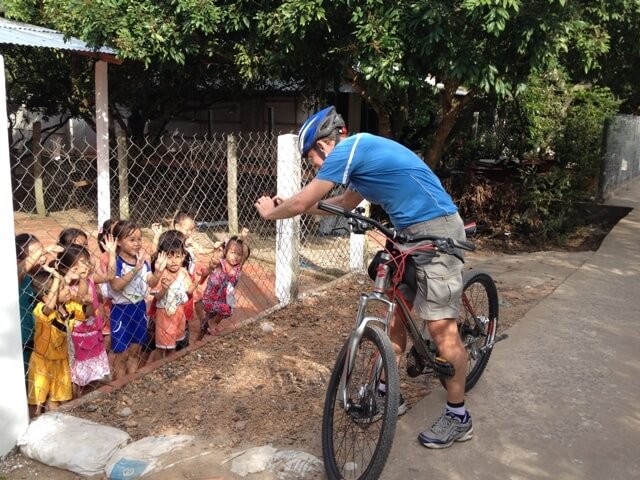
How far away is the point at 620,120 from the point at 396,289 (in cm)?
1108

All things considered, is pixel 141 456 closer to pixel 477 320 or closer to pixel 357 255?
pixel 477 320

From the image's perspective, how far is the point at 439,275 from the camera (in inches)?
109

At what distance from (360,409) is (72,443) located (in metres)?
1.36

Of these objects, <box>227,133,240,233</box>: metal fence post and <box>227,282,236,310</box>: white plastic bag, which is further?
<box>227,133,240,233</box>: metal fence post

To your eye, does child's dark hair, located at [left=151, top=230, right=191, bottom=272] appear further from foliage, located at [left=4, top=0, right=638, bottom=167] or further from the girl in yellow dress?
foliage, located at [left=4, top=0, right=638, bottom=167]

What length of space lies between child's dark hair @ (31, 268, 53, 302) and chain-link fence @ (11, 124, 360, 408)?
5 centimetres

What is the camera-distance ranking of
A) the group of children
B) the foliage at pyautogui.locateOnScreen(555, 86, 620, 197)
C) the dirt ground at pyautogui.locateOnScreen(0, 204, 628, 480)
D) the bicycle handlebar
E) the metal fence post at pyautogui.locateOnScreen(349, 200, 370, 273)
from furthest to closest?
the foliage at pyautogui.locateOnScreen(555, 86, 620, 197) → the metal fence post at pyautogui.locateOnScreen(349, 200, 370, 273) → the group of children → the dirt ground at pyautogui.locateOnScreen(0, 204, 628, 480) → the bicycle handlebar

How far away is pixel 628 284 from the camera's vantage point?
19.1 ft

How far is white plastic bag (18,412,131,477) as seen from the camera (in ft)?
9.26

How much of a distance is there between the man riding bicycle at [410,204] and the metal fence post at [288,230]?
1.86 meters

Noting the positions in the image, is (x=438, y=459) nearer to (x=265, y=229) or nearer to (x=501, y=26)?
(x=501, y=26)

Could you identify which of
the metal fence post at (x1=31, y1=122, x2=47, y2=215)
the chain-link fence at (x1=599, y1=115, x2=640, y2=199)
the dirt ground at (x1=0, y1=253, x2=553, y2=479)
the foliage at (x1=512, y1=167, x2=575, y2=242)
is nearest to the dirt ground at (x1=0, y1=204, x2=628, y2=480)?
the dirt ground at (x1=0, y1=253, x2=553, y2=479)

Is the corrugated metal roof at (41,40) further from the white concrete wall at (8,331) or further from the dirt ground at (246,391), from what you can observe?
the white concrete wall at (8,331)

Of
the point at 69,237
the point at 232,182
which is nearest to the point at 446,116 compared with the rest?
the point at 232,182
